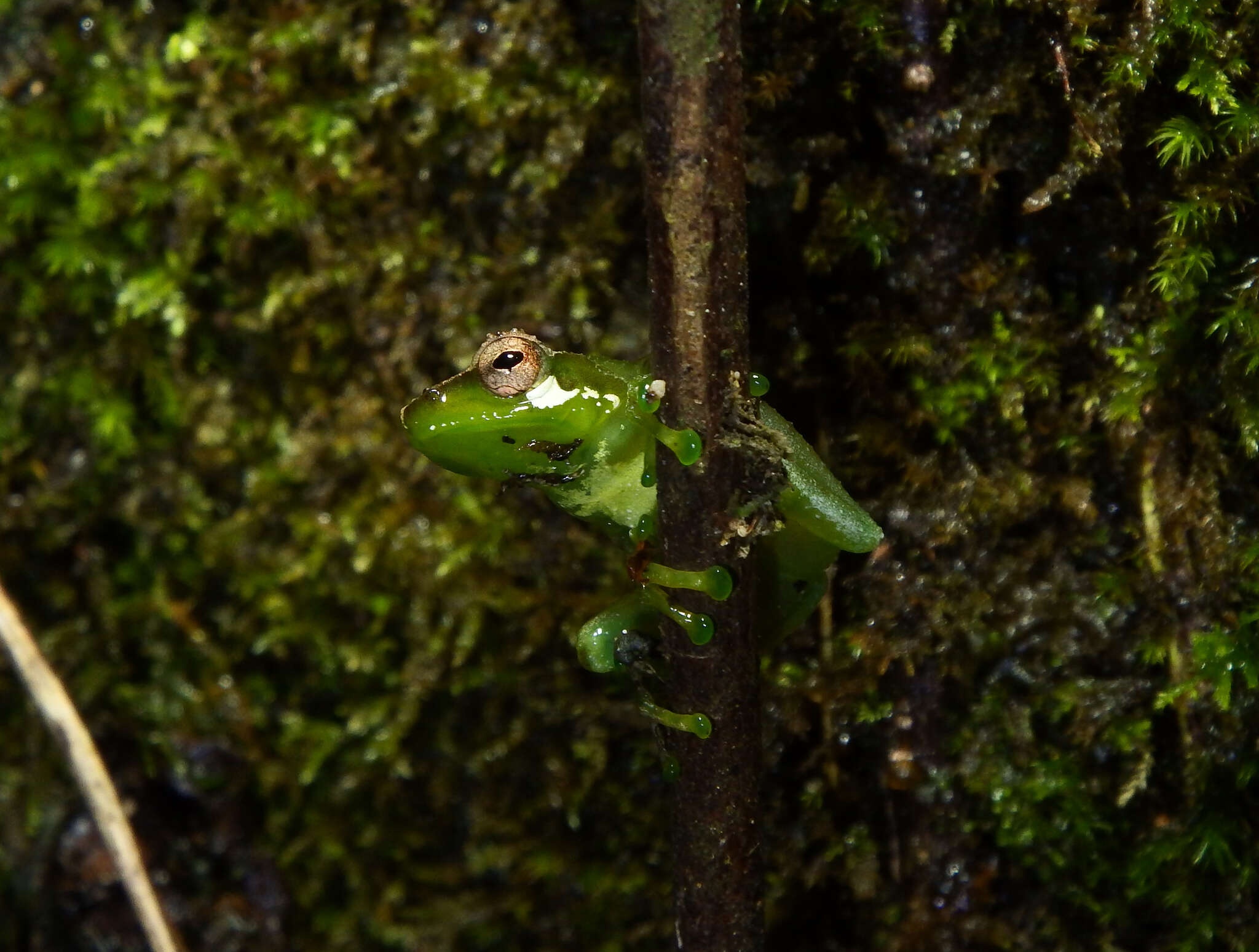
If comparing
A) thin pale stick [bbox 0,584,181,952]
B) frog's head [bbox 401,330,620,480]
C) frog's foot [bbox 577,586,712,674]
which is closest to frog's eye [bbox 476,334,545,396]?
frog's head [bbox 401,330,620,480]

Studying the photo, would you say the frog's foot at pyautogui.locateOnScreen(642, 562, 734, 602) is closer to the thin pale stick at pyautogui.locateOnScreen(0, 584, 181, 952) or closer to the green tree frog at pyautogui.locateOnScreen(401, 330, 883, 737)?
the green tree frog at pyautogui.locateOnScreen(401, 330, 883, 737)

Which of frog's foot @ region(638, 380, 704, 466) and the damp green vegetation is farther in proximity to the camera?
the damp green vegetation

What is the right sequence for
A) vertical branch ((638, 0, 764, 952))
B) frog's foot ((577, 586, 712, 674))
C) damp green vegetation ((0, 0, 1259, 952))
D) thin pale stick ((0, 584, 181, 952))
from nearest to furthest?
vertical branch ((638, 0, 764, 952)), frog's foot ((577, 586, 712, 674)), damp green vegetation ((0, 0, 1259, 952)), thin pale stick ((0, 584, 181, 952))

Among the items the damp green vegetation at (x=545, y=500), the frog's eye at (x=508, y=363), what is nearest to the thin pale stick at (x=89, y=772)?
the damp green vegetation at (x=545, y=500)

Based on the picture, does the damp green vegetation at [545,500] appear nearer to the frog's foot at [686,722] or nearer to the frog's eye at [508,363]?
the frog's foot at [686,722]

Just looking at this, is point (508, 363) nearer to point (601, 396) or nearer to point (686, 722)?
point (601, 396)

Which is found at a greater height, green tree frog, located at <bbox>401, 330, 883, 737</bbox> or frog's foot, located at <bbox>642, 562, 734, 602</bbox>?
green tree frog, located at <bbox>401, 330, 883, 737</bbox>

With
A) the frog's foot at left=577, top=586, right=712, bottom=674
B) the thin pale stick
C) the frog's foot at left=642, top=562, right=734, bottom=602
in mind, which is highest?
the frog's foot at left=642, top=562, right=734, bottom=602

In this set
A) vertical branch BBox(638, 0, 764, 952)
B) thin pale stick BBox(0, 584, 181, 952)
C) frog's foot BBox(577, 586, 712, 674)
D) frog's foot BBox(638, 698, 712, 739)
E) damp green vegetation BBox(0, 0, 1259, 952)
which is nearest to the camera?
vertical branch BBox(638, 0, 764, 952)
